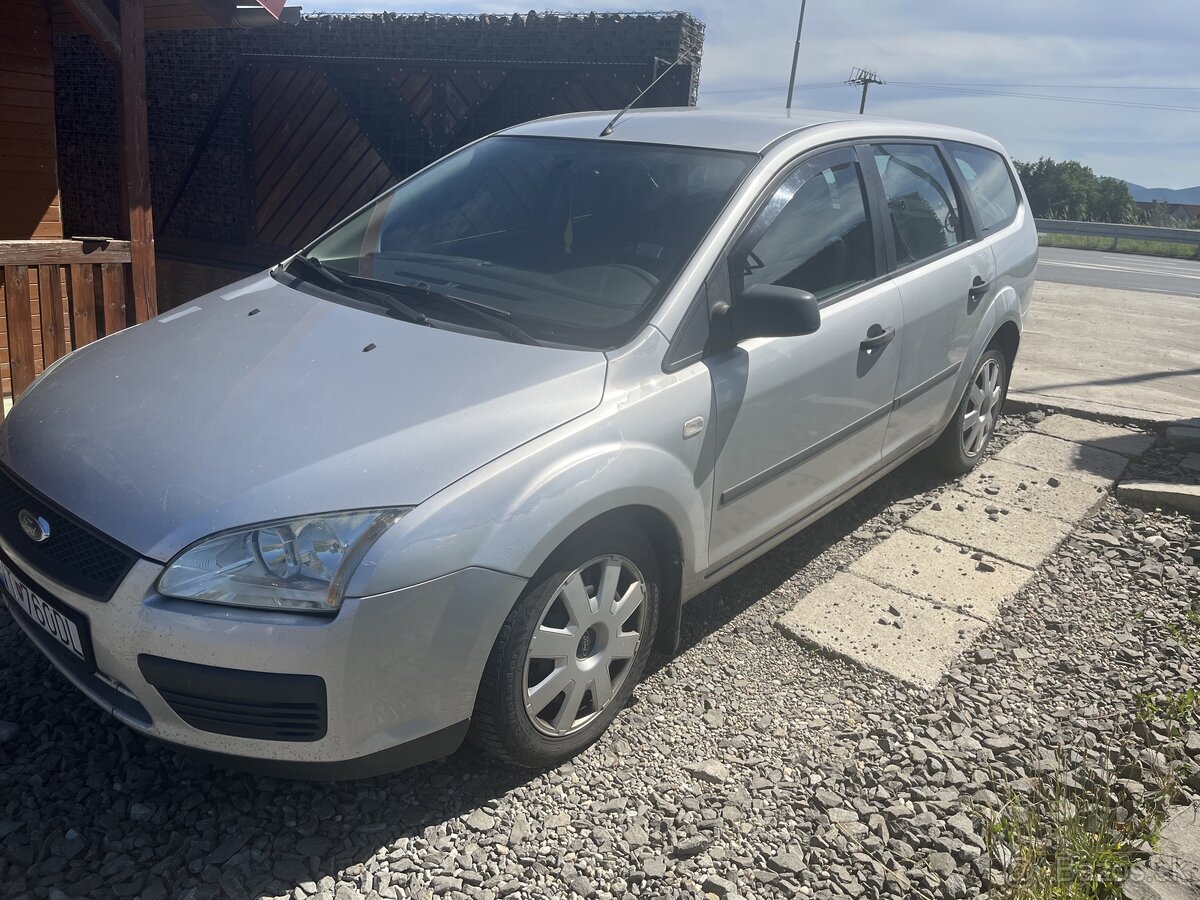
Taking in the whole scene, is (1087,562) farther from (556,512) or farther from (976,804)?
(556,512)

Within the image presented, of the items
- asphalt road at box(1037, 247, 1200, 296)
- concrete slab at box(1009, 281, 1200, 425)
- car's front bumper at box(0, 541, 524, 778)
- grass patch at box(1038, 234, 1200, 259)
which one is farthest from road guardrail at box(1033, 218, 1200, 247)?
car's front bumper at box(0, 541, 524, 778)

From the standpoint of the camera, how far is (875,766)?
2941mm

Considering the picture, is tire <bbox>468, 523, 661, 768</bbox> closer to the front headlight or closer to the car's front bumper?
the car's front bumper

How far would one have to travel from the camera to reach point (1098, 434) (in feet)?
19.5

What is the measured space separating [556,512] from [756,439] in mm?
1015

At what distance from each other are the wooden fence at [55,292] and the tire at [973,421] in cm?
A: 465

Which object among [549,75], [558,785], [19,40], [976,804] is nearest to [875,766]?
[976,804]

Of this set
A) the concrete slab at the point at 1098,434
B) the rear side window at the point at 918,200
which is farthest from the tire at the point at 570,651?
the concrete slab at the point at 1098,434

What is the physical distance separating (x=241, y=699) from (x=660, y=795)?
3.99 ft

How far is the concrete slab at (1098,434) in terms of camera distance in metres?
5.71

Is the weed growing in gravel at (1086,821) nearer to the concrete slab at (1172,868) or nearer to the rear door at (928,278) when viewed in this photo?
the concrete slab at (1172,868)

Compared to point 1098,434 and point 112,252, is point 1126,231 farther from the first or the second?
point 112,252

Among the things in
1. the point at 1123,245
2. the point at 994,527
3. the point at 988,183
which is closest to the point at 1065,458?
the point at 994,527

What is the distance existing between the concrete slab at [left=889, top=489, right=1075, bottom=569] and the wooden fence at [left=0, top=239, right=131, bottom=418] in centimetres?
456
